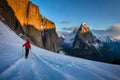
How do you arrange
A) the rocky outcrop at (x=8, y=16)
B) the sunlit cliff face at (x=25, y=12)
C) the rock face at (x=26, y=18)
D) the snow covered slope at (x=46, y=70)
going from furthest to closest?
1. the sunlit cliff face at (x=25, y=12)
2. the rock face at (x=26, y=18)
3. the rocky outcrop at (x=8, y=16)
4. the snow covered slope at (x=46, y=70)

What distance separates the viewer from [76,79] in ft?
23.7

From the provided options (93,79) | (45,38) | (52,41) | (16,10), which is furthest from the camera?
(52,41)

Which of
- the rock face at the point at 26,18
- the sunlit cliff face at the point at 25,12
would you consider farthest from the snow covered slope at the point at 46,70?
the sunlit cliff face at the point at 25,12

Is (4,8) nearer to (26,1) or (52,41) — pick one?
(26,1)

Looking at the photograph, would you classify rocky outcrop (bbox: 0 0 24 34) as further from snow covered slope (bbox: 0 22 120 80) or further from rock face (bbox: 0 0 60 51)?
snow covered slope (bbox: 0 22 120 80)

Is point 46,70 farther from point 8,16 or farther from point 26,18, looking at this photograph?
point 26,18

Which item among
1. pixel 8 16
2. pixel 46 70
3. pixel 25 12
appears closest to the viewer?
pixel 46 70

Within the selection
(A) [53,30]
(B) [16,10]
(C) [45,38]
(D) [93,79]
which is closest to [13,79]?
(D) [93,79]

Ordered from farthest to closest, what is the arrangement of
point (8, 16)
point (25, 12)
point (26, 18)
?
point (26, 18)
point (25, 12)
point (8, 16)

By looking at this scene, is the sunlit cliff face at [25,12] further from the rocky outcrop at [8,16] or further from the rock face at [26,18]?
the rocky outcrop at [8,16]

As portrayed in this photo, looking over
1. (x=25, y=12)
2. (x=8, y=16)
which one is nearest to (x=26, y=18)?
(x=25, y=12)

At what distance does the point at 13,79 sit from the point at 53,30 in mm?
157907

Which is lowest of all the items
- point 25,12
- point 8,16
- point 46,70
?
point 46,70

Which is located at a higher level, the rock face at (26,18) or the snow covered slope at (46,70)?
the rock face at (26,18)
